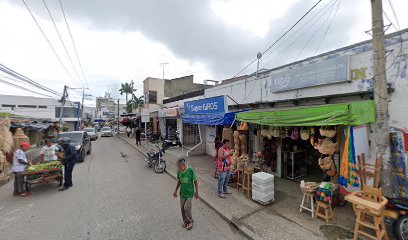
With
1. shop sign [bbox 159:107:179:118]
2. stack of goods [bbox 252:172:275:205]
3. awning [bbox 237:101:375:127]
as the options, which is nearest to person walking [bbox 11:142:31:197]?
stack of goods [bbox 252:172:275:205]

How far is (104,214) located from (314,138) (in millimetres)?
6286

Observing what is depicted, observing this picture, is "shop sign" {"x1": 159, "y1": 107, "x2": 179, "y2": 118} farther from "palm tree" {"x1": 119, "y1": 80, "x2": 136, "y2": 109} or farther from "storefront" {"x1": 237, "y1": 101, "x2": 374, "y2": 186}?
"palm tree" {"x1": 119, "y1": 80, "x2": 136, "y2": 109}

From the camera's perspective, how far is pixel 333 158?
541 cm

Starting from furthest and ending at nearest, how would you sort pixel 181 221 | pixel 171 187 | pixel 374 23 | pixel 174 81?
pixel 174 81
pixel 171 187
pixel 181 221
pixel 374 23

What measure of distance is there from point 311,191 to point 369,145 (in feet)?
6.30

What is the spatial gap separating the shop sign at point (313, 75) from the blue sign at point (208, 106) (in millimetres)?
2258

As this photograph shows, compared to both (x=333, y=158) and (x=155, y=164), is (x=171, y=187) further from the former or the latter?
(x=333, y=158)

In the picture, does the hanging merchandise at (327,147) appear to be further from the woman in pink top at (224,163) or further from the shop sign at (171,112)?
the shop sign at (171,112)

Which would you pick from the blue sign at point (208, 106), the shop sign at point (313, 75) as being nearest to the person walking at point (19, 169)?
the blue sign at point (208, 106)

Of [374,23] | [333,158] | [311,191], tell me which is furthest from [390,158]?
[374,23]

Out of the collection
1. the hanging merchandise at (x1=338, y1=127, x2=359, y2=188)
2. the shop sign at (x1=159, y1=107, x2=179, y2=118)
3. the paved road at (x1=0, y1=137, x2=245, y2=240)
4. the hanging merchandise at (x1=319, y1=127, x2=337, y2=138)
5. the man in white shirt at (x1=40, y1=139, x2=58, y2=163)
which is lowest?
the paved road at (x1=0, y1=137, x2=245, y2=240)

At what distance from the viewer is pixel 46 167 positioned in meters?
6.69

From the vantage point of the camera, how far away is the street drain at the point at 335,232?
381cm

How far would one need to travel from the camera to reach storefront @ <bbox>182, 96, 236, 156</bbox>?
323 inches
